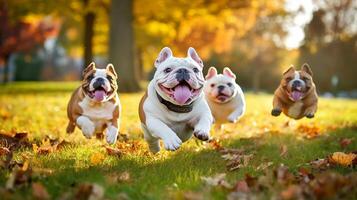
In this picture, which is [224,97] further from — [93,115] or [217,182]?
[217,182]

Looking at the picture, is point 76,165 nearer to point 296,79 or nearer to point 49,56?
point 296,79

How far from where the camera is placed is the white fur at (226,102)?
6.89 metres

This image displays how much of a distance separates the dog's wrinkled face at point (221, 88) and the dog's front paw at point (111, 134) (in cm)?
157

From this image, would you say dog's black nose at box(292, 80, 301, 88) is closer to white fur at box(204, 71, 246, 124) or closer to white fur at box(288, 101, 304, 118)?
white fur at box(288, 101, 304, 118)

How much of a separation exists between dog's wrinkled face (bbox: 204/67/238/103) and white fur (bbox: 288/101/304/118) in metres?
0.76

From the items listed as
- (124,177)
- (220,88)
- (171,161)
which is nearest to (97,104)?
(171,161)


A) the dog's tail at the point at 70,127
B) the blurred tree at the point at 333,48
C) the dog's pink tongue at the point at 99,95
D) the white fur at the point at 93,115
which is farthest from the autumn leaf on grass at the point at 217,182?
the blurred tree at the point at 333,48

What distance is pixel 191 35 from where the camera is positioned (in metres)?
31.6

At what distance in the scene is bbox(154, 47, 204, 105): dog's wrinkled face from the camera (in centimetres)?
493

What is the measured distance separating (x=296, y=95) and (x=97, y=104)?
2.29 meters

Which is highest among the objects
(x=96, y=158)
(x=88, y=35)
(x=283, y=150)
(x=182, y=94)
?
(x=182, y=94)

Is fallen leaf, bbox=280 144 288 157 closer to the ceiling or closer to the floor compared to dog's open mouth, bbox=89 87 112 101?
closer to the floor

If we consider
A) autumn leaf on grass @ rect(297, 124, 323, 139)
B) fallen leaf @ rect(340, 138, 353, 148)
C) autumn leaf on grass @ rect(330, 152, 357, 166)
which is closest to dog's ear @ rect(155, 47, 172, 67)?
autumn leaf on grass @ rect(330, 152, 357, 166)

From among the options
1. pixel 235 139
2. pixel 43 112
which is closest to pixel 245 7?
pixel 43 112
